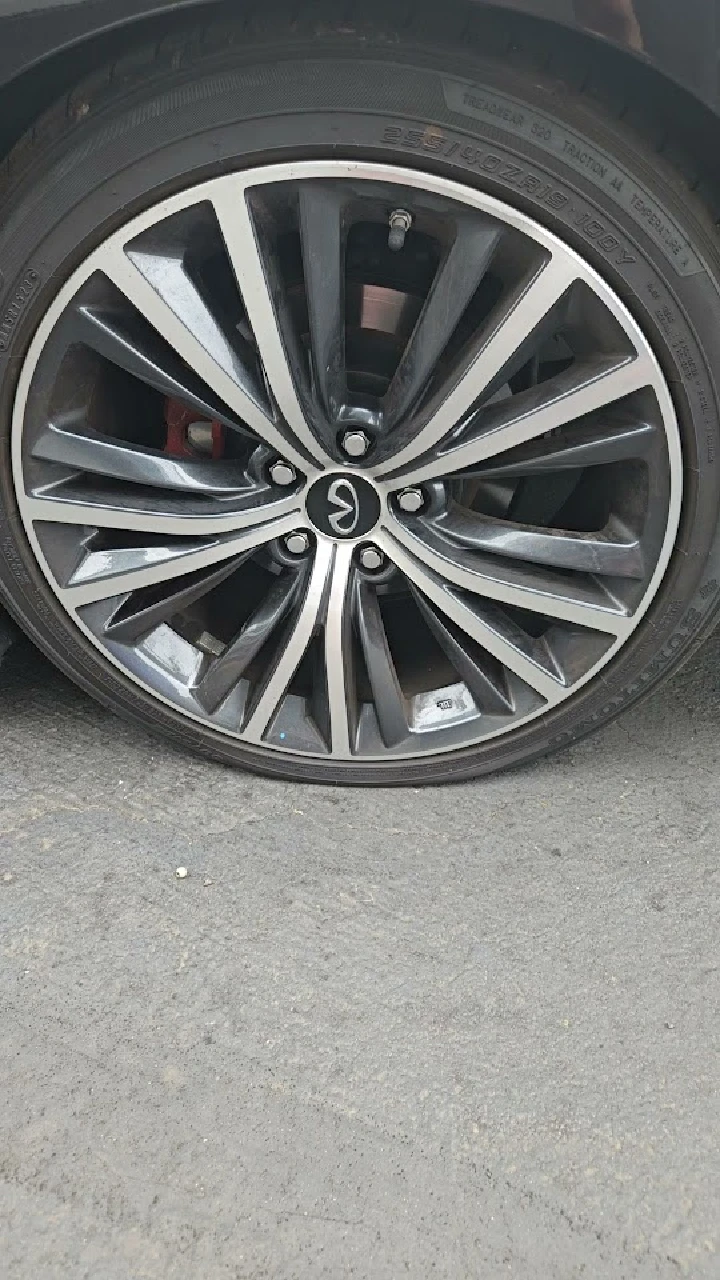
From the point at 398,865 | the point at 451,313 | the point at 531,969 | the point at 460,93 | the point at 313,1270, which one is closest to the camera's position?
the point at 313,1270

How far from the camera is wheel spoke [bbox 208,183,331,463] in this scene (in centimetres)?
122

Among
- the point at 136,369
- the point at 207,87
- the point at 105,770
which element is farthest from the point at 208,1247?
the point at 207,87

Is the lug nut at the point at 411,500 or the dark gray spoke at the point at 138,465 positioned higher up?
the lug nut at the point at 411,500

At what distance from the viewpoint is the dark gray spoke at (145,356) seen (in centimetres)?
132

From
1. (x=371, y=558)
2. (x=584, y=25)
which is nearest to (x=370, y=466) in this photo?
(x=371, y=558)

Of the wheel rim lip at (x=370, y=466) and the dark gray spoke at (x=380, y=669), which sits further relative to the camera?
the dark gray spoke at (x=380, y=669)

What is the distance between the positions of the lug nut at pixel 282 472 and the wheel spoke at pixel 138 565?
10 centimetres

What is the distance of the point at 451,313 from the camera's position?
126 centimetres

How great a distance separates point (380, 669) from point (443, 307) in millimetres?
597

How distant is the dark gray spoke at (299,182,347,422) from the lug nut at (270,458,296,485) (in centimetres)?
12

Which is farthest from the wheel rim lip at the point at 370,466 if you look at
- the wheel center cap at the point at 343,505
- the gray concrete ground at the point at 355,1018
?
the gray concrete ground at the point at 355,1018

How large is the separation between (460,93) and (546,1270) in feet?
4.64

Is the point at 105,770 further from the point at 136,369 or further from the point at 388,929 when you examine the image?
the point at 136,369

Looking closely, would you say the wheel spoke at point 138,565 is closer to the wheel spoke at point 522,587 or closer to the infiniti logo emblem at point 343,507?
the infiniti logo emblem at point 343,507
